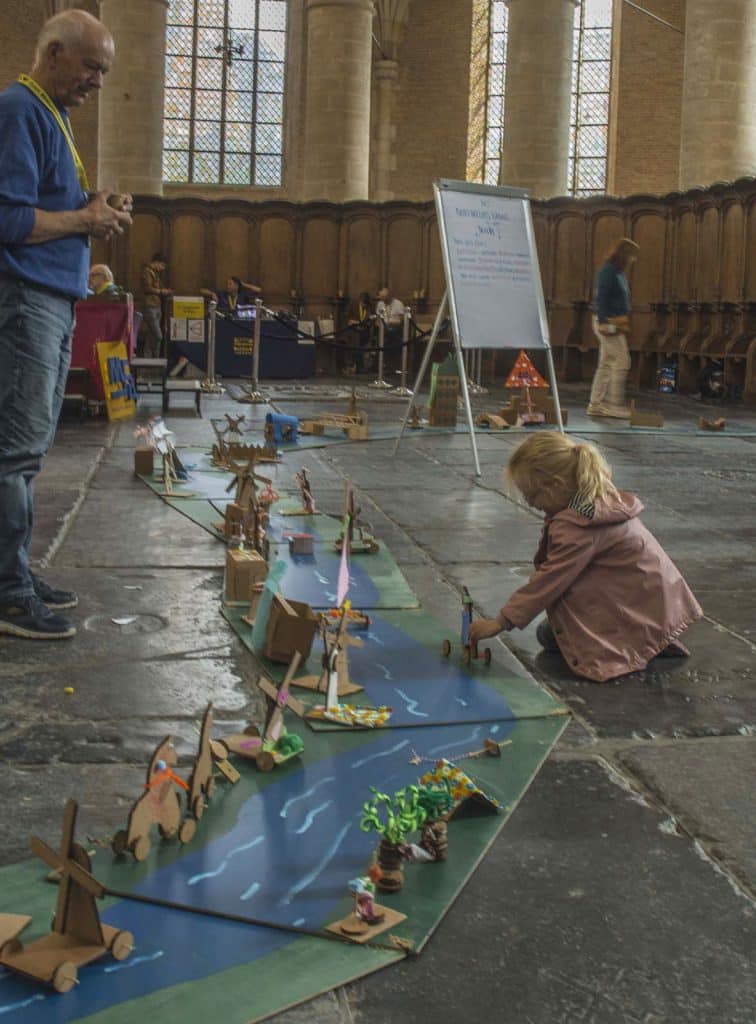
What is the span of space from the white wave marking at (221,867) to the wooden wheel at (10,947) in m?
0.38

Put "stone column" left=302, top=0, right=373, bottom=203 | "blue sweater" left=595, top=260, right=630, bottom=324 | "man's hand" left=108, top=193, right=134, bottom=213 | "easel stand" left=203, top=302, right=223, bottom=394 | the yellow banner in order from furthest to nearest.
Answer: "stone column" left=302, top=0, right=373, bottom=203, the yellow banner, "easel stand" left=203, top=302, right=223, bottom=394, "blue sweater" left=595, top=260, right=630, bottom=324, "man's hand" left=108, top=193, right=134, bottom=213

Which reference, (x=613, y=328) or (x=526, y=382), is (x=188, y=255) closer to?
(x=613, y=328)

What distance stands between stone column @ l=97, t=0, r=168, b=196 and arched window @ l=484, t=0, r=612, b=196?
29.5 ft

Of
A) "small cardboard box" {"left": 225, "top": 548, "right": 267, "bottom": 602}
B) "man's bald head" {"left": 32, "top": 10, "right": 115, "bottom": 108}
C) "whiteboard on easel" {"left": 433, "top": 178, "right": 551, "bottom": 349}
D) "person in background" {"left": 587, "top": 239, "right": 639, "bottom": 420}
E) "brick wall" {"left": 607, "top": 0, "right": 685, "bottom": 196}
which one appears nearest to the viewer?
"man's bald head" {"left": 32, "top": 10, "right": 115, "bottom": 108}

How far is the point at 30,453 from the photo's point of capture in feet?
13.8

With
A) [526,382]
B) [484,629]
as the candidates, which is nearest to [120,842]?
[484,629]

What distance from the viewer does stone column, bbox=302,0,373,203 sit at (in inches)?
864

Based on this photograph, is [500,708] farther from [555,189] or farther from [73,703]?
[555,189]

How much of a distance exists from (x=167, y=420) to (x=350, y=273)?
9.85 metres

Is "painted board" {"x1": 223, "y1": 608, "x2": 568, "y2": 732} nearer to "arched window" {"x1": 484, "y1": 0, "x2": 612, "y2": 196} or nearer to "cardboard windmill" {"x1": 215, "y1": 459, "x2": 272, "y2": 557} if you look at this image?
"cardboard windmill" {"x1": 215, "y1": 459, "x2": 272, "y2": 557}

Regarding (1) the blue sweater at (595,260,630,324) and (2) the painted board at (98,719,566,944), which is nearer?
(2) the painted board at (98,719,566,944)

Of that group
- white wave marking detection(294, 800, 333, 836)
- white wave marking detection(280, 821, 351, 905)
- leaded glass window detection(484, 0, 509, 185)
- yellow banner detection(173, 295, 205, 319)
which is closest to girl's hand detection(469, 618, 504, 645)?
white wave marking detection(294, 800, 333, 836)

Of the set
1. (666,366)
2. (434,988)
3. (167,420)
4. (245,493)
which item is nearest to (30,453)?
(245,493)

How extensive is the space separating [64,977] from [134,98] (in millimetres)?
21113
